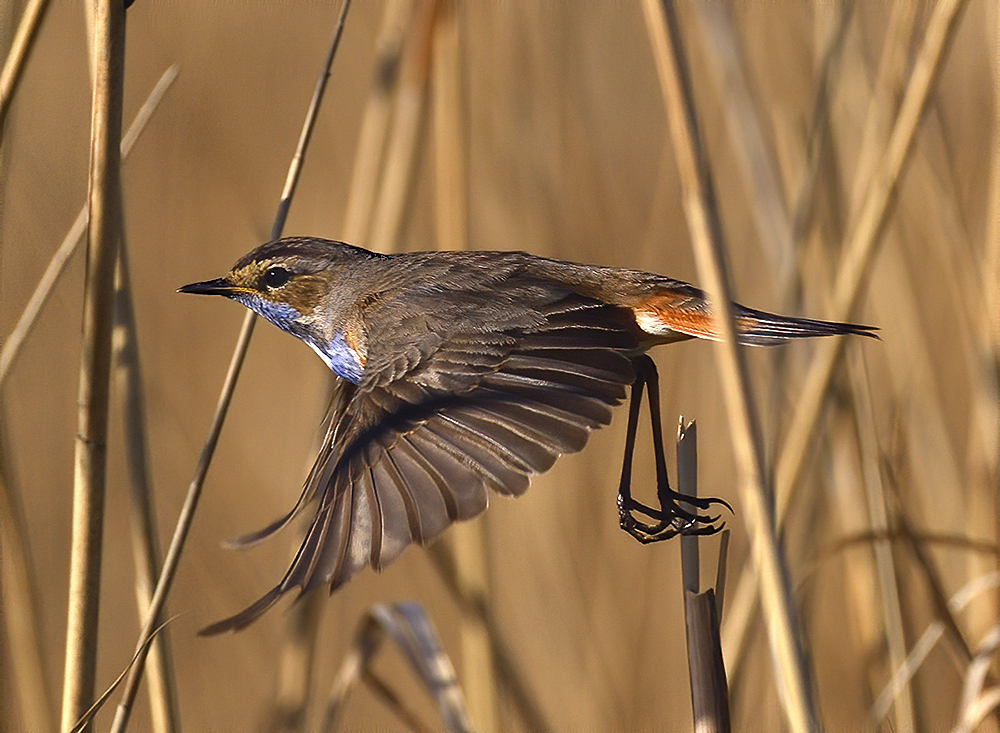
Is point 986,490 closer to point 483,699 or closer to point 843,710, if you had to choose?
point 843,710

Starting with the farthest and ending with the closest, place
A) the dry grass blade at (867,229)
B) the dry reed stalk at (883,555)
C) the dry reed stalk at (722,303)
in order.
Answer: the dry reed stalk at (883,555), the dry grass blade at (867,229), the dry reed stalk at (722,303)

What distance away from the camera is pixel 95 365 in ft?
4.82

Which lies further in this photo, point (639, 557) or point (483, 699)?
point (639, 557)

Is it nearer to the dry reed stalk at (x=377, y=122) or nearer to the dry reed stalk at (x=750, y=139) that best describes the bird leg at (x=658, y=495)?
the dry reed stalk at (x=750, y=139)

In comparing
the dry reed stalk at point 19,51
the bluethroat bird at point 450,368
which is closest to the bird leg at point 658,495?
the bluethroat bird at point 450,368

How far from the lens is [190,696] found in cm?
371

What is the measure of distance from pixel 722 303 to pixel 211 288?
4.88ft

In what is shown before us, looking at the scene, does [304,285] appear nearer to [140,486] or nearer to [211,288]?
[211,288]

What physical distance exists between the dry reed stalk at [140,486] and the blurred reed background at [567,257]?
8cm

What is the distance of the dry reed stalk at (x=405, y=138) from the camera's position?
2.31 metres

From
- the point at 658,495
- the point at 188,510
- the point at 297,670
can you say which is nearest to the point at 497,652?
the point at 297,670

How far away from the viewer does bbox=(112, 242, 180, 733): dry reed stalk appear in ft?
5.74

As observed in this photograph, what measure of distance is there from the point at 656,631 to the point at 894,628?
4.04 ft

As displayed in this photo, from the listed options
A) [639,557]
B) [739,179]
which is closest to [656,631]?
[639,557]
